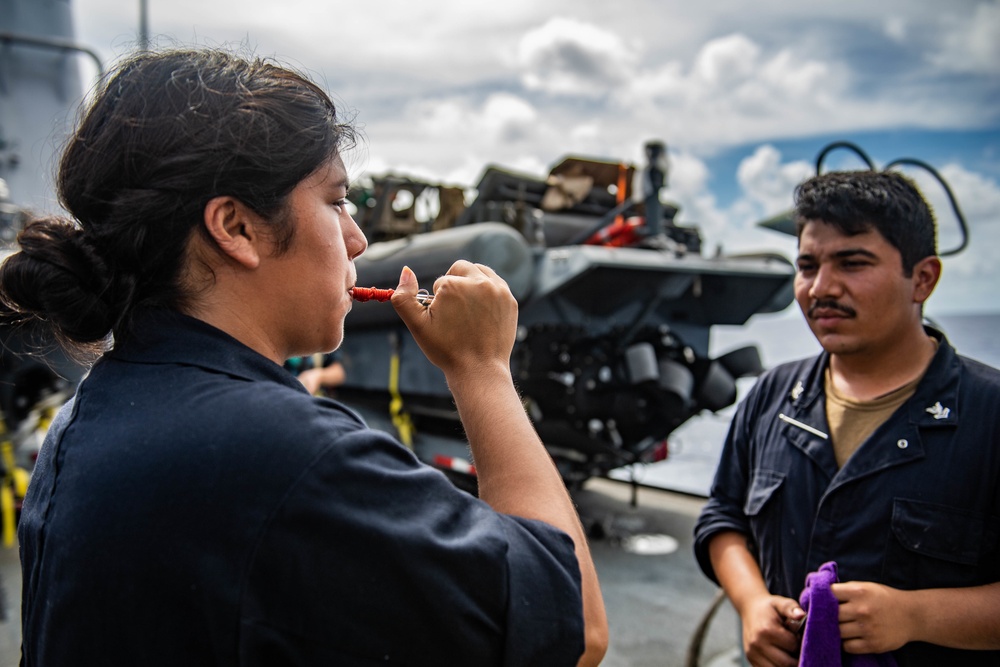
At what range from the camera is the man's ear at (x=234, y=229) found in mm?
1001

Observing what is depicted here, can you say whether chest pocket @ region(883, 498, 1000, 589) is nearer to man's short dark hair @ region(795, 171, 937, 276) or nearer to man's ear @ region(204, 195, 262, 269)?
man's short dark hair @ region(795, 171, 937, 276)

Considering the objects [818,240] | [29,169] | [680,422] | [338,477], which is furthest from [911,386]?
[29,169]

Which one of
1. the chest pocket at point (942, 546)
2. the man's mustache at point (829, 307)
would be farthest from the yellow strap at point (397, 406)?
the chest pocket at point (942, 546)

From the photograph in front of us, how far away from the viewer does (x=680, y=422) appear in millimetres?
5770

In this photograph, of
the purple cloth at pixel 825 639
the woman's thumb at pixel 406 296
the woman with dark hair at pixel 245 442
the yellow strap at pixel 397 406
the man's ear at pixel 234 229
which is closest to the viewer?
the woman with dark hair at pixel 245 442

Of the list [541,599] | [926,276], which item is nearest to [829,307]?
[926,276]

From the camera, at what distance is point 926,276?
77.2 inches

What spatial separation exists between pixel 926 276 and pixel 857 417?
0.41m

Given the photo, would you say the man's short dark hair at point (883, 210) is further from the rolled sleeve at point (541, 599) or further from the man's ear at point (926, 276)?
the rolled sleeve at point (541, 599)

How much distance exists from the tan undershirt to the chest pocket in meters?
0.20

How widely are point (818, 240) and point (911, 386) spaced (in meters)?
0.42

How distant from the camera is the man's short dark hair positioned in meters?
1.92

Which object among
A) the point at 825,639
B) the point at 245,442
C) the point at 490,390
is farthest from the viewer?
the point at 825,639

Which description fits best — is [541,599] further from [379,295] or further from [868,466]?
[868,466]
